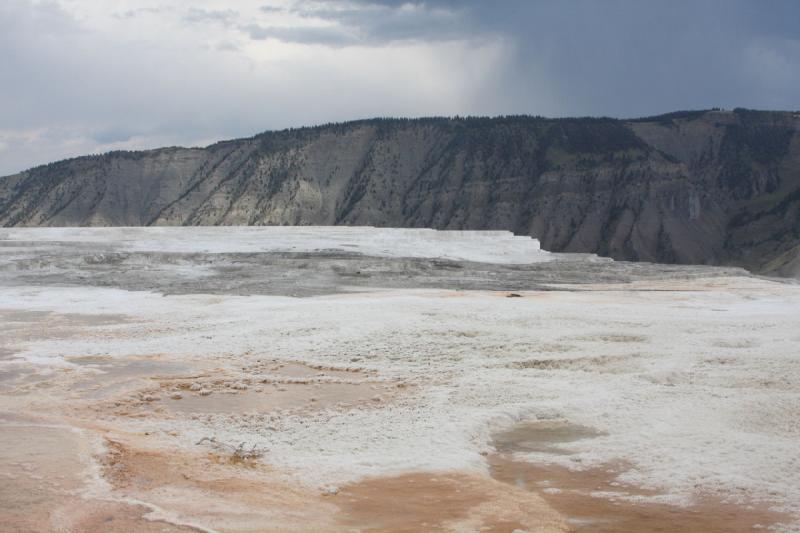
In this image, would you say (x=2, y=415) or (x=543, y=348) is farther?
(x=543, y=348)

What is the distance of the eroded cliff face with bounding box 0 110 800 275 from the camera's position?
99688 mm

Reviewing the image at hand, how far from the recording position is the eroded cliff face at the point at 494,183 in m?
99.7

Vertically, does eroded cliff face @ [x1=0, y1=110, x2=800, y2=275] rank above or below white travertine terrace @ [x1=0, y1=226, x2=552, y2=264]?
above

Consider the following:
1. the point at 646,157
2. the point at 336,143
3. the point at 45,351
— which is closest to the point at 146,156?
the point at 336,143

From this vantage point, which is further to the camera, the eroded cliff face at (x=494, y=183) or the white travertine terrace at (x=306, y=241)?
the eroded cliff face at (x=494, y=183)

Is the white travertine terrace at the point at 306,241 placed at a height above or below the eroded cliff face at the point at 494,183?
below

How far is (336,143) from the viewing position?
123062mm

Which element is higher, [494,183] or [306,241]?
[494,183]

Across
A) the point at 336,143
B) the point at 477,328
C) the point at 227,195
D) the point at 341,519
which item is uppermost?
the point at 336,143

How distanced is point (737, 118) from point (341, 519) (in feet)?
419

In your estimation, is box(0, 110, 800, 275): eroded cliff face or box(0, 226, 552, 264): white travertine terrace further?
Result: box(0, 110, 800, 275): eroded cliff face

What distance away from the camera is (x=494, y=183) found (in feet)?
365

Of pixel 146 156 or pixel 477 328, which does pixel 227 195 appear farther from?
pixel 477 328

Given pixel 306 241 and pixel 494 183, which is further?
pixel 494 183
